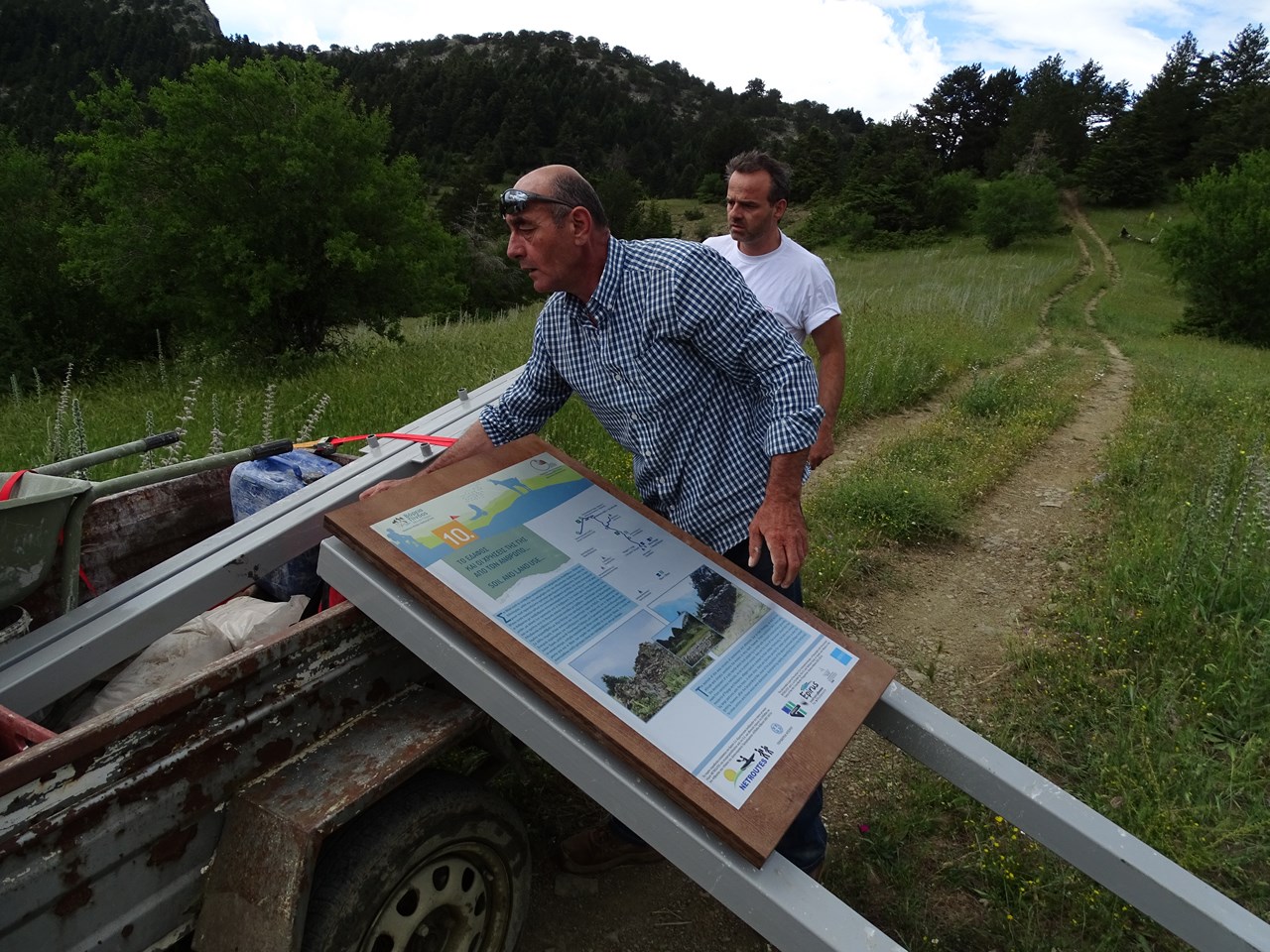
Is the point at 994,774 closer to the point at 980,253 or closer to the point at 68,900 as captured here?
the point at 68,900

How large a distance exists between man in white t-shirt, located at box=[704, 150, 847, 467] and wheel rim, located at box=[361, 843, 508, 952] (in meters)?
2.33

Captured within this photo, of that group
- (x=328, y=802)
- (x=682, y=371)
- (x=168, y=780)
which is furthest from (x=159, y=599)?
(x=682, y=371)

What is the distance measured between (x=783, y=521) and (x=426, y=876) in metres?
1.26

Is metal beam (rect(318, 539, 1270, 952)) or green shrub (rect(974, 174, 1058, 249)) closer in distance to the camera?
metal beam (rect(318, 539, 1270, 952))

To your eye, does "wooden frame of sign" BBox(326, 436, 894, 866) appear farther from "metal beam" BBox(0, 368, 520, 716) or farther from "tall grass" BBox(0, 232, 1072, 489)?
"tall grass" BBox(0, 232, 1072, 489)

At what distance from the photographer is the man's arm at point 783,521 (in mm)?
2057

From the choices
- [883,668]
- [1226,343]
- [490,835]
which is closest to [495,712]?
[490,835]

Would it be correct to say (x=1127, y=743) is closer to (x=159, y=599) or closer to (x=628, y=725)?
(x=628, y=725)

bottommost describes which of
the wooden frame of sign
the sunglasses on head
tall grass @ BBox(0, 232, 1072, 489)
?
tall grass @ BBox(0, 232, 1072, 489)

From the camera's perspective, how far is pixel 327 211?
39.6 feet

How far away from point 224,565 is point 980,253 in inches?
1664

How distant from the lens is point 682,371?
2191 millimetres

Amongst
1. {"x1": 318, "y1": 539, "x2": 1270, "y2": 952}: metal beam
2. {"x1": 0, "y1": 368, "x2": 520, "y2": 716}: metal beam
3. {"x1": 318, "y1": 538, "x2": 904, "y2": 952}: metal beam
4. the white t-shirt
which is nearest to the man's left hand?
{"x1": 318, "y1": 539, "x2": 1270, "y2": 952}: metal beam

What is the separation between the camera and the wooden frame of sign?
60.2 inches
